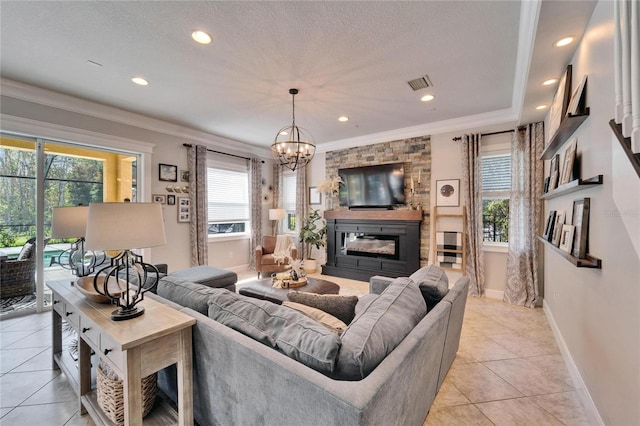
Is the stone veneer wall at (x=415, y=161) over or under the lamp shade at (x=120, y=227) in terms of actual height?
over

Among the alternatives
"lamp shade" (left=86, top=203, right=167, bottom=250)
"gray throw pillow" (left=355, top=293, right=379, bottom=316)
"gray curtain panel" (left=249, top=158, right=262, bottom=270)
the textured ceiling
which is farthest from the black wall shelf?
"gray curtain panel" (left=249, top=158, right=262, bottom=270)

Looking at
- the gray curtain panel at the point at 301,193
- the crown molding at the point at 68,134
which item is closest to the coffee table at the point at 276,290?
the gray curtain panel at the point at 301,193

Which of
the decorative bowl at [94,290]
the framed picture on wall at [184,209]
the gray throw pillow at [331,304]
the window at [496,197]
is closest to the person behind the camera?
the decorative bowl at [94,290]

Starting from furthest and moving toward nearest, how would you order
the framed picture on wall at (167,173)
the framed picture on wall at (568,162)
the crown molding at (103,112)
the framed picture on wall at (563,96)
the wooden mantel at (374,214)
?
the wooden mantel at (374,214)
the framed picture on wall at (167,173)
the crown molding at (103,112)
the framed picture on wall at (563,96)
the framed picture on wall at (568,162)

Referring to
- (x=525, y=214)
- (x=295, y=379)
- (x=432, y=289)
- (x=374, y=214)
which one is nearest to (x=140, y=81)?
(x=295, y=379)

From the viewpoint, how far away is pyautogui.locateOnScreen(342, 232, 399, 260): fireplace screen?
4.95 m

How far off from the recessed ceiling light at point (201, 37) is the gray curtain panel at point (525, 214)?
4.13 meters

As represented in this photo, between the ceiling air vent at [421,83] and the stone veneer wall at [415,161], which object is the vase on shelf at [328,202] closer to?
the stone veneer wall at [415,161]

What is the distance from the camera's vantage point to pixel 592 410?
5.70 feet

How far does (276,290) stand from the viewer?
10.1 feet

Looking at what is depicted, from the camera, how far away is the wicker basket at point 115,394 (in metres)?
1.49

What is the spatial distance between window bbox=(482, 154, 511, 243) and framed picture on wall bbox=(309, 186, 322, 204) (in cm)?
322

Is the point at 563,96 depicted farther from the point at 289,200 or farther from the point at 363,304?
the point at 289,200

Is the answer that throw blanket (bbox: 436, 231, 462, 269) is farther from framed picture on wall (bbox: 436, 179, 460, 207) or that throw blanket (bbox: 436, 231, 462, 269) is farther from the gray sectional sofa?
the gray sectional sofa
